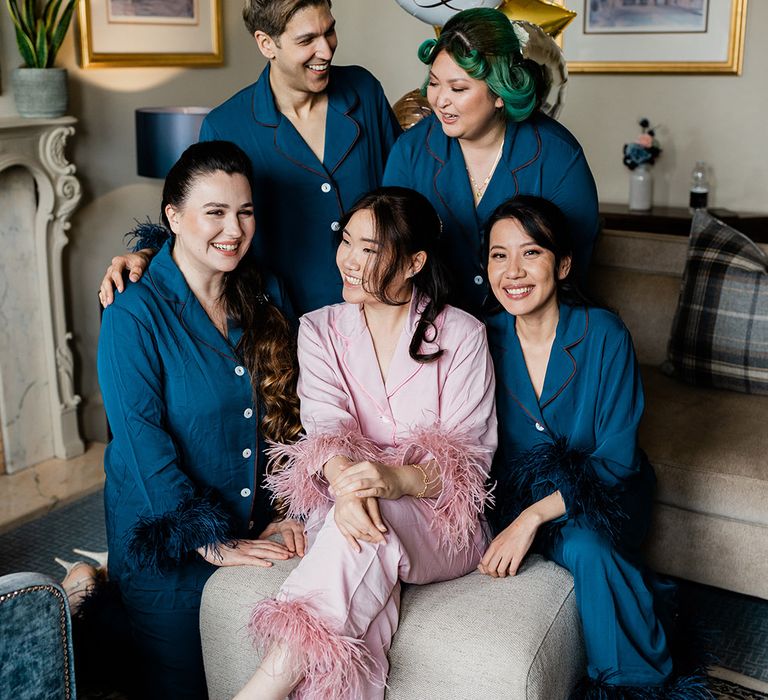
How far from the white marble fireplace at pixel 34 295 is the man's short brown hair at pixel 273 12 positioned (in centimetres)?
144

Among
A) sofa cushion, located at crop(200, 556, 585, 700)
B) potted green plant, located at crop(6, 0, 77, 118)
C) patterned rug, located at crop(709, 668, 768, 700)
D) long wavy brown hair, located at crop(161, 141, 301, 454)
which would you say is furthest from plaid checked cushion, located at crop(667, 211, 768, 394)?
potted green plant, located at crop(6, 0, 77, 118)

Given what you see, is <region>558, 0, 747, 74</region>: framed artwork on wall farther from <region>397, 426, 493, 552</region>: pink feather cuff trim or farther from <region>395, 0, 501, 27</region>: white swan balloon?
<region>397, 426, 493, 552</region>: pink feather cuff trim

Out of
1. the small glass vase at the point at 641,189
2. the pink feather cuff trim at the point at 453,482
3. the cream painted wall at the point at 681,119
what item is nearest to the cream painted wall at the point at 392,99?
the cream painted wall at the point at 681,119

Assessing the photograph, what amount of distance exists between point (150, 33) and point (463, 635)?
3.04 metres

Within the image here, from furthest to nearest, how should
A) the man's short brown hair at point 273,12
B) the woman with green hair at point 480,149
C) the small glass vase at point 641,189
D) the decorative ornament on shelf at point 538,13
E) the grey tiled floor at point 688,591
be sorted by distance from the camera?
the small glass vase at point 641,189, the decorative ornament on shelf at point 538,13, the grey tiled floor at point 688,591, the man's short brown hair at point 273,12, the woman with green hair at point 480,149

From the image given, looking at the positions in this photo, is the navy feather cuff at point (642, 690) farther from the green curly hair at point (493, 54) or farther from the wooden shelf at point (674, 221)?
the wooden shelf at point (674, 221)

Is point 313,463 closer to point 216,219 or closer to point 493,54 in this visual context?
point 216,219

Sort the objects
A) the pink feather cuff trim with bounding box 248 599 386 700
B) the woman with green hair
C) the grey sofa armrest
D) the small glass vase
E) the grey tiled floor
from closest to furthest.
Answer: the grey sofa armrest
the pink feather cuff trim with bounding box 248 599 386 700
the woman with green hair
the grey tiled floor
the small glass vase

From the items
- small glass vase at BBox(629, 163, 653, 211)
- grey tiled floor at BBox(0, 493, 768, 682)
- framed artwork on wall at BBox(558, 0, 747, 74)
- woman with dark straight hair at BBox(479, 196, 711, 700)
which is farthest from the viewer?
small glass vase at BBox(629, 163, 653, 211)

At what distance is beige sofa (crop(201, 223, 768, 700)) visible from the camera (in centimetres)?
187

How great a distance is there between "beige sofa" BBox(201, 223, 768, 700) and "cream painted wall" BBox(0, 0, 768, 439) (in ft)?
4.61

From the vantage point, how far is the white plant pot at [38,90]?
3441 mm

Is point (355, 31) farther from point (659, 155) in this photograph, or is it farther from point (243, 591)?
point (243, 591)

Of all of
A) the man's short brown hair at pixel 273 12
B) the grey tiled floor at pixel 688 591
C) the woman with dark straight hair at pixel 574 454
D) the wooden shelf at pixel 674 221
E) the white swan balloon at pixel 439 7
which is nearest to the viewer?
the woman with dark straight hair at pixel 574 454
